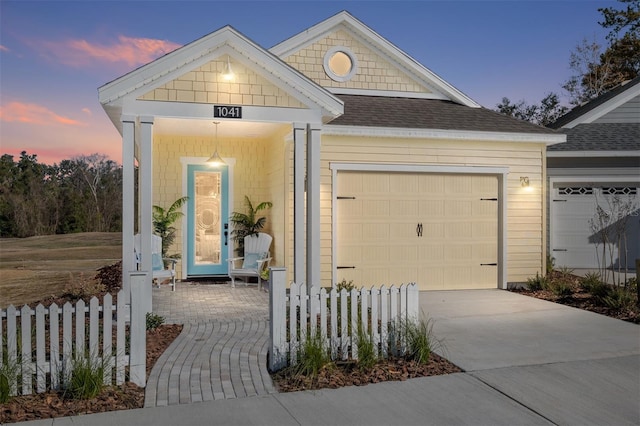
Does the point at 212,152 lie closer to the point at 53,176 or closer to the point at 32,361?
the point at 32,361

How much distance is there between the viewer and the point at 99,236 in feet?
66.4

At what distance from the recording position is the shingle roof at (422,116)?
394 inches

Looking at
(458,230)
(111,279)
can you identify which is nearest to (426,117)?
(458,230)

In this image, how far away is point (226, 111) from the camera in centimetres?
743

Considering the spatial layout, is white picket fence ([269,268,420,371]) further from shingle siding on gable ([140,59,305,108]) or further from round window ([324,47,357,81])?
round window ([324,47,357,81])

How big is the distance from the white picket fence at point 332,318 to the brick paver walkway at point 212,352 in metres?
0.32

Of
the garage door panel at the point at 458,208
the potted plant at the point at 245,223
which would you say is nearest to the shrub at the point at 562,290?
the garage door panel at the point at 458,208

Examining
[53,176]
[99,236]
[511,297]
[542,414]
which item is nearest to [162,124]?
[511,297]

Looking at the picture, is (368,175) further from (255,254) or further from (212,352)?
(212,352)

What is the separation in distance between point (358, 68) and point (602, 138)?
6.17 meters

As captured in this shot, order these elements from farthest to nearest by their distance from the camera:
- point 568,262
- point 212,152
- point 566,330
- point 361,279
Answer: point 568,262 < point 212,152 < point 361,279 < point 566,330

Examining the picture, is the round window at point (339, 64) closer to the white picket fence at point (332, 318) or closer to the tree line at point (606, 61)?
the white picket fence at point (332, 318)

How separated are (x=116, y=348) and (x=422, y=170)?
692 cm

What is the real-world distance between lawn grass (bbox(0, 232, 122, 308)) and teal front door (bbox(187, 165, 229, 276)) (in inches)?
104
